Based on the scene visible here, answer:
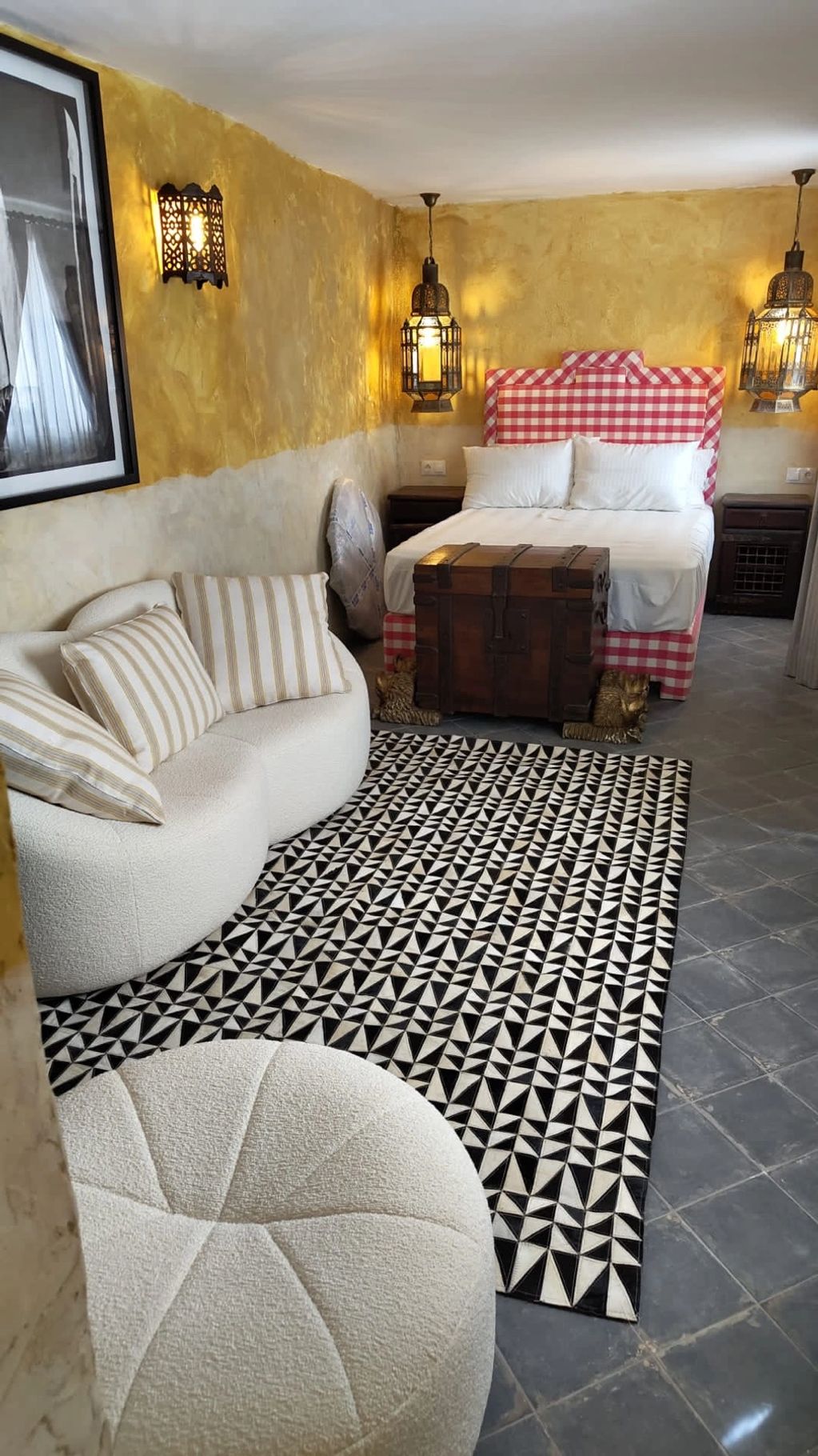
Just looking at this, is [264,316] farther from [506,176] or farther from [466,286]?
[466,286]

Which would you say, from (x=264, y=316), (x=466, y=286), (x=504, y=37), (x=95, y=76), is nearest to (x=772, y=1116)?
(x=504, y=37)

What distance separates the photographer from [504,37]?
2.78 m

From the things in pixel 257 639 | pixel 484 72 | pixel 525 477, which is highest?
pixel 484 72

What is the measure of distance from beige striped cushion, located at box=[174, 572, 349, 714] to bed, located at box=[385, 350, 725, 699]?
1207mm

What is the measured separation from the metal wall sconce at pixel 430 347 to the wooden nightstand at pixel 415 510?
1.71 feet

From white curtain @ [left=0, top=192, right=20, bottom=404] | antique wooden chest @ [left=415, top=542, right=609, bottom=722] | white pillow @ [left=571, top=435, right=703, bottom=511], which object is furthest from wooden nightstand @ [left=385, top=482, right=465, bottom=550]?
white curtain @ [left=0, top=192, right=20, bottom=404]

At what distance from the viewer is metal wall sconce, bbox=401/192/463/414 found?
5.94 metres

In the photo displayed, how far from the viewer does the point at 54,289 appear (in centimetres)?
295

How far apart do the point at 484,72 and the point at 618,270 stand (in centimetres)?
302

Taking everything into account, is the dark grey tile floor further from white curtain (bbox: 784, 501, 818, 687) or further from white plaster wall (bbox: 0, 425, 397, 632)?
white plaster wall (bbox: 0, 425, 397, 632)

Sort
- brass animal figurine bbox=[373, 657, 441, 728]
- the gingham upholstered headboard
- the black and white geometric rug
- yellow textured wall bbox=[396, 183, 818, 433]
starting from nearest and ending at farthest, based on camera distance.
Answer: the black and white geometric rug < brass animal figurine bbox=[373, 657, 441, 728] < yellow textured wall bbox=[396, 183, 818, 433] < the gingham upholstered headboard

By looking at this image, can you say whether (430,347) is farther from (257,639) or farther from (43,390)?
(43,390)

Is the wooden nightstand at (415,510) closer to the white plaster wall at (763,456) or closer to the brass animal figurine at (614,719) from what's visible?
the white plaster wall at (763,456)

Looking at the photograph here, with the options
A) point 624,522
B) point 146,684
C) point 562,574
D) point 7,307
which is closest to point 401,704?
point 562,574
